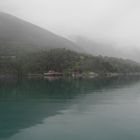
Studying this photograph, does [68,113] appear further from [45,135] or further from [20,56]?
[20,56]


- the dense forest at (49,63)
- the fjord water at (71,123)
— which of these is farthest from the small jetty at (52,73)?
the fjord water at (71,123)

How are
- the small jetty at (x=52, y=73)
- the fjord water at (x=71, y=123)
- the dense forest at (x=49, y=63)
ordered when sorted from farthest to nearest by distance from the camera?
1. the small jetty at (x=52, y=73)
2. the dense forest at (x=49, y=63)
3. the fjord water at (x=71, y=123)

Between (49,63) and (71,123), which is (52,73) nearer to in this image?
(49,63)

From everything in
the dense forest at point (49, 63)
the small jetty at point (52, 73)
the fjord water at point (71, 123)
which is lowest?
the fjord water at point (71, 123)

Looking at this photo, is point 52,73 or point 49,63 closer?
point 52,73

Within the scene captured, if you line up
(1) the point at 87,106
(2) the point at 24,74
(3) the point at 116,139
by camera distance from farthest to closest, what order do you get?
(2) the point at 24,74
(1) the point at 87,106
(3) the point at 116,139

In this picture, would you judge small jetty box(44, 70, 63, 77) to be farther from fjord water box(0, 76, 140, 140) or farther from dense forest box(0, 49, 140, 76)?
fjord water box(0, 76, 140, 140)

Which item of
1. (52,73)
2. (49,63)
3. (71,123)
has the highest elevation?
(49,63)

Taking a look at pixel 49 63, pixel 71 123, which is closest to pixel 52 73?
pixel 49 63

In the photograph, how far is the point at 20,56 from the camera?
15775cm

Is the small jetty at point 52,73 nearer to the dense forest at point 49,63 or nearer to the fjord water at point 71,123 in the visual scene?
the dense forest at point 49,63

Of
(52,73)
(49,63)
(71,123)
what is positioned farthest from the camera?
(49,63)

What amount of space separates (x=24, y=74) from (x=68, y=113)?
359 ft

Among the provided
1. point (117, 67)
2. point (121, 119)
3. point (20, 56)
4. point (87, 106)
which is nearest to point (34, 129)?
point (121, 119)
